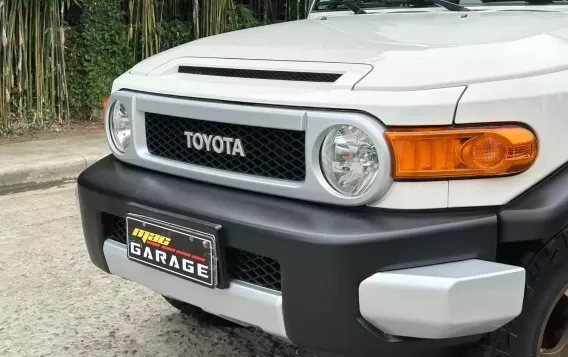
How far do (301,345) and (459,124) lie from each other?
741 millimetres

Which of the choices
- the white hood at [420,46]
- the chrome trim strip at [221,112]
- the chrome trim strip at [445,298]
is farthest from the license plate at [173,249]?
the white hood at [420,46]

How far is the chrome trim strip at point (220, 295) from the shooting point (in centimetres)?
191

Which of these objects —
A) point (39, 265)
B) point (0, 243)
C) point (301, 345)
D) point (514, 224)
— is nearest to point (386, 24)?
point (514, 224)

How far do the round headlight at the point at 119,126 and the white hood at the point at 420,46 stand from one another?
6.4 inches

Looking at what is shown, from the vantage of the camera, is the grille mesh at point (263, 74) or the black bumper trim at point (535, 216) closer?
the black bumper trim at point (535, 216)

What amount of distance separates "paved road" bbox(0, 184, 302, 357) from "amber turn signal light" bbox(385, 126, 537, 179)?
1.33 meters

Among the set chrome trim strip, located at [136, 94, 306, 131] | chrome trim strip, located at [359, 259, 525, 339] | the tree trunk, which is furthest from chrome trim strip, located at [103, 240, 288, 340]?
the tree trunk

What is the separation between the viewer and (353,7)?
10.5ft

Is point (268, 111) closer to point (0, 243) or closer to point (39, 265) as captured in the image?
point (39, 265)

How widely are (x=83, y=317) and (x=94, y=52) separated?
568cm

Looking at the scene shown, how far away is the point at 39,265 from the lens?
12.7 feet

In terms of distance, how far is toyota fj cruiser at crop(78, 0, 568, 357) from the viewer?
5.67ft

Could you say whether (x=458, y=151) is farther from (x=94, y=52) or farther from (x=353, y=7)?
(x=94, y=52)

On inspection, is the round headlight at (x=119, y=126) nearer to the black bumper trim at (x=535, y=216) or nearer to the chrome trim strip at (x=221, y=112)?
the chrome trim strip at (x=221, y=112)
